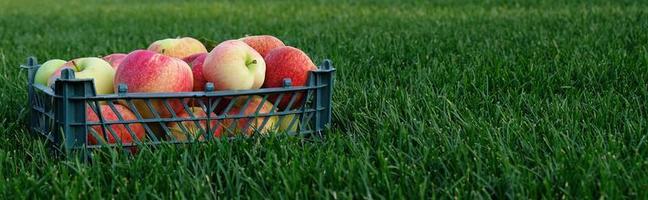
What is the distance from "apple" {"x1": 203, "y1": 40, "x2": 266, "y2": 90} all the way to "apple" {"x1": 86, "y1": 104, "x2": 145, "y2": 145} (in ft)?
0.81

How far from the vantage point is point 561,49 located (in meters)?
4.48

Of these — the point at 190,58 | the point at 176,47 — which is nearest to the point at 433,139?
the point at 190,58

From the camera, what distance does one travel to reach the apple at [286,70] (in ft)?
8.16

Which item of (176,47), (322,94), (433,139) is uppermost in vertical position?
(176,47)

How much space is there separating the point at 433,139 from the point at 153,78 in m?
0.77

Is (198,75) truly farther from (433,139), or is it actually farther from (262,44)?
(433,139)

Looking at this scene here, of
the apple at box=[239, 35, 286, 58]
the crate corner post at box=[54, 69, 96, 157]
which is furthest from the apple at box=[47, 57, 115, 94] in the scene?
the apple at box=[239, 35, 286, 58]

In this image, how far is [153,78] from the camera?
2330 millimetres

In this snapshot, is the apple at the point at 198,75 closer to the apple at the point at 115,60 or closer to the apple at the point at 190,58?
the apple at the point at 190,58

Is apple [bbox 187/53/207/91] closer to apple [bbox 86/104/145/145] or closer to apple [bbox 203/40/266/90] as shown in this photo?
apple [bbox 203/40/266/90]

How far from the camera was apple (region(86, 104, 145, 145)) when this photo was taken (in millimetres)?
2273

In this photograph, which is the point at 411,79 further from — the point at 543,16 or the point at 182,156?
the point at 543,16

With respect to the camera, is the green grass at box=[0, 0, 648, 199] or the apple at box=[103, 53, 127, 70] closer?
the green grass at box=[0, 0, 648, 199]

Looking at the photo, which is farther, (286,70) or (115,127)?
(286,70)
